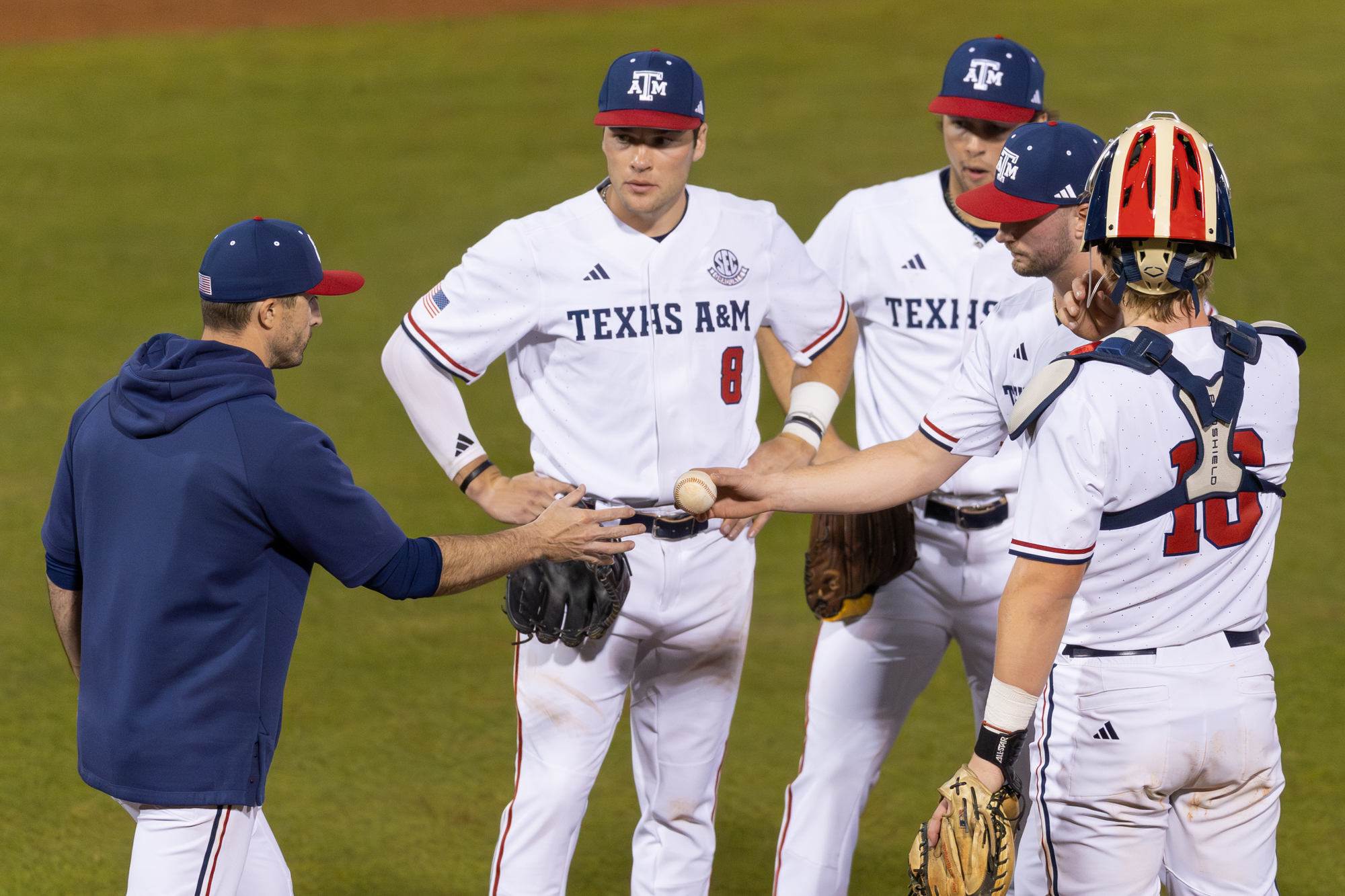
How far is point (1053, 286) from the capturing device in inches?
147

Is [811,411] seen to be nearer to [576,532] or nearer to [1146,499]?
[576,532]

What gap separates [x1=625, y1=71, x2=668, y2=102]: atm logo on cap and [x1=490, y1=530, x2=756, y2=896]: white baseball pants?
1196 millimetres

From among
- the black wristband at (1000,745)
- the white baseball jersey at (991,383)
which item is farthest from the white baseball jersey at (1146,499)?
the white baseball jersey at (991,383)

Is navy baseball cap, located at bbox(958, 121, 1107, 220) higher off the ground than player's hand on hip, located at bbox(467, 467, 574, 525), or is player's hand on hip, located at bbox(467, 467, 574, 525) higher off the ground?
navy baseball cap, located at bbox(958, 121, 1107, 220)

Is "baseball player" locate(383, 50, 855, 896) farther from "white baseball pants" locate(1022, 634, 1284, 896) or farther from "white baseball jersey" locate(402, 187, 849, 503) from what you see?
"white baseball pants" locate(1022, 634, 1284, 896)

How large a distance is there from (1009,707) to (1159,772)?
353 mm

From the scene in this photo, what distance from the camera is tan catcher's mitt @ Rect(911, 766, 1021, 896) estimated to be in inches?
113

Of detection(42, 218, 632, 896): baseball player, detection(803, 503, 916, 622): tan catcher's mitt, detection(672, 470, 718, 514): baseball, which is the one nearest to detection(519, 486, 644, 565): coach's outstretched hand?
detection(672, 470, 718, 514): baseball

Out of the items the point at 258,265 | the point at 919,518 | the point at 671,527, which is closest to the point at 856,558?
the point at 919,518

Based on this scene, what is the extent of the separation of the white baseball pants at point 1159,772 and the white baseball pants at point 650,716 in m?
1.22

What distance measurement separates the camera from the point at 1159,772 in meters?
2.93

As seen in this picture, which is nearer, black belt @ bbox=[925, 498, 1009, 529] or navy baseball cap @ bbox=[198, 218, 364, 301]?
navy baseball cap @ bbox=[198, 218, 364, 301]

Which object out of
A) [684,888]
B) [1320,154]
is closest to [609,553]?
[684,888]

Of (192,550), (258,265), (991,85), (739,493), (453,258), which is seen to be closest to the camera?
(192,550)
